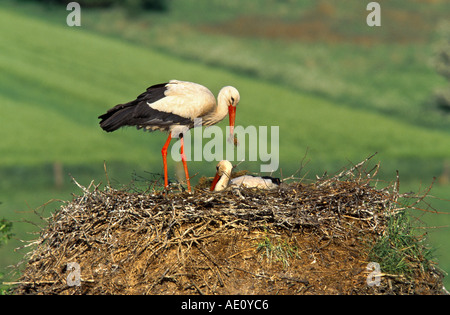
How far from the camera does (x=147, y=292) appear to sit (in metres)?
6.77

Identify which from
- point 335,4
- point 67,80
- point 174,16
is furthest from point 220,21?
point 67,80

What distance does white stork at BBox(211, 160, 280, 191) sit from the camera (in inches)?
316

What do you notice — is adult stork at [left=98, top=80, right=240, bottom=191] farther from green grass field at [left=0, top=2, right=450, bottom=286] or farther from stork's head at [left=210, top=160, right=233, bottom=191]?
green grass field at [left=0, top=2, right=450, bottom=286]

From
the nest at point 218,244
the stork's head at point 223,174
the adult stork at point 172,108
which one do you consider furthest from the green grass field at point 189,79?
the nest at point 218,244

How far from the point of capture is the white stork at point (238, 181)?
8.02 m

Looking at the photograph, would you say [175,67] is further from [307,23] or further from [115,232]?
[115,232]

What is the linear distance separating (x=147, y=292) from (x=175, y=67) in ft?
91.5

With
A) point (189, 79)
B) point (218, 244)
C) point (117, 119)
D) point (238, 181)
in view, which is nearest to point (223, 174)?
point (238, 181)

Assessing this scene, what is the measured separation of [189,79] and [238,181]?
2281 cm

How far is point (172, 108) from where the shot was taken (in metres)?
8.61

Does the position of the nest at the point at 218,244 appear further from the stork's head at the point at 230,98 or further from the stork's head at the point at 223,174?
the stork's head at the point at 230,98

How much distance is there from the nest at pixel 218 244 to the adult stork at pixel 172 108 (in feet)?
4.19

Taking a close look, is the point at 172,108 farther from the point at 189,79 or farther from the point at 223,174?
the point at 189,79

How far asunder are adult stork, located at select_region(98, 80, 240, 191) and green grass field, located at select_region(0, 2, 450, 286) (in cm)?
1142
